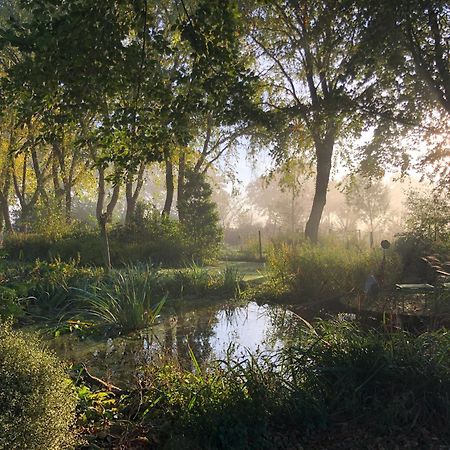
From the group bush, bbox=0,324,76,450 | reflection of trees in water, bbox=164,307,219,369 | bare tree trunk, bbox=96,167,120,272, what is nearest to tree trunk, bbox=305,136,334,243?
bare tree trunk, bbox=96,167,120,272

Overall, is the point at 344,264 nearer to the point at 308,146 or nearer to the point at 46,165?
the point at 308,146

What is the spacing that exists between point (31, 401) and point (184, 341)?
432 cm

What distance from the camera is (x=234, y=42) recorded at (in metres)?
4.11

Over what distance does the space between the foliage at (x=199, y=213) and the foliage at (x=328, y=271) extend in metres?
7.84

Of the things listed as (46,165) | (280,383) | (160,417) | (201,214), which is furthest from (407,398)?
(46,165)

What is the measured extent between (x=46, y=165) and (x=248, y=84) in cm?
2647

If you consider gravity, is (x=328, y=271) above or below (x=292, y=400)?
above

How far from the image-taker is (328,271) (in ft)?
31.5

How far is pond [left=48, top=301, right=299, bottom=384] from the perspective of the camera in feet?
18.1

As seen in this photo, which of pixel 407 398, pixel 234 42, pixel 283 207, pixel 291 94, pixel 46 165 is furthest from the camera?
pixel 283 207

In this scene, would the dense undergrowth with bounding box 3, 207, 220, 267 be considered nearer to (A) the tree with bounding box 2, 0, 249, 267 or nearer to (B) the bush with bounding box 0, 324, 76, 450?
(A) the tree with bounding box 2, 0, 249, 267

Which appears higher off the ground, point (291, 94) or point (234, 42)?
point (291, 94)

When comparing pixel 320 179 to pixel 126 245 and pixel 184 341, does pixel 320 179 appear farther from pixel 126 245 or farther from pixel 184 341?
pixel 184 341

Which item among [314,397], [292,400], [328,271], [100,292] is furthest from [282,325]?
[292,400]
